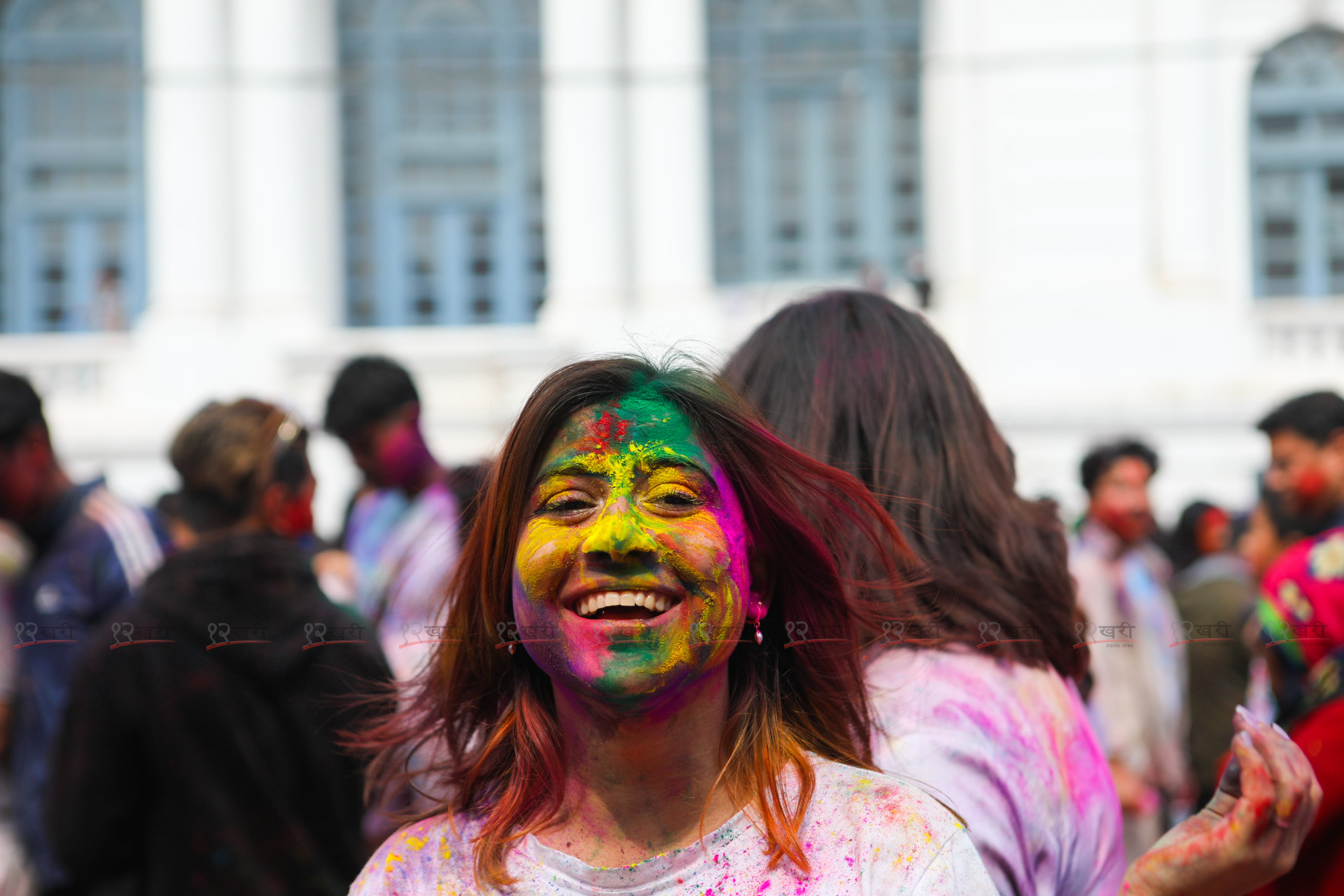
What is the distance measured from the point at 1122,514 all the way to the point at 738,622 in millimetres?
4487

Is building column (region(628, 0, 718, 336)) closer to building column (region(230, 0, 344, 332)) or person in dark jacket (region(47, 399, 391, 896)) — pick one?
building column (region(230, 0, 344, 332))

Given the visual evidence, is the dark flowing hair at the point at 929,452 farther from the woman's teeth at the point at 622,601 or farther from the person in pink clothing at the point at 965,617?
the woman's teeth at the point at 622,601

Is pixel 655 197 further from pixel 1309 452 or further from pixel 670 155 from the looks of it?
pixel 1309 452

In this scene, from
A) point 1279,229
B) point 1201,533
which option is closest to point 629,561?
point 1201,533

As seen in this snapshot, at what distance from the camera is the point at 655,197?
50.4 ft

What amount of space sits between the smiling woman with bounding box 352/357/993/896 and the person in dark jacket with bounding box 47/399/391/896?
43.9 inches

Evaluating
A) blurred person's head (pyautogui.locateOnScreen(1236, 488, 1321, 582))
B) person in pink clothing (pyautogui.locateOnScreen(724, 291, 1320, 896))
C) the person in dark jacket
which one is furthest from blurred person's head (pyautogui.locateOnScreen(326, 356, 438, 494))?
blurred person's head (pyautogui.locateOnScreen(1236, 488, 1321, 582))

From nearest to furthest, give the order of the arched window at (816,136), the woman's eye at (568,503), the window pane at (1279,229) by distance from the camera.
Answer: the woman's eye at (568,503), the window pane at (1279,229), the arched window at (816,136)

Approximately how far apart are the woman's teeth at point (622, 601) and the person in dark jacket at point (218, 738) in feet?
4.19

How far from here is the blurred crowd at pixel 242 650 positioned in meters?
2.25

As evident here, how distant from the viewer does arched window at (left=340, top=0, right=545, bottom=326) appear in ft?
56.3

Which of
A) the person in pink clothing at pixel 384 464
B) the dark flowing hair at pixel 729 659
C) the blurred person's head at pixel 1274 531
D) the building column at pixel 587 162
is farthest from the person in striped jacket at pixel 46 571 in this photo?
the building column at pixel 587 162

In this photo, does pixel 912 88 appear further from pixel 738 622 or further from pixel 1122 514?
pixel 738 622

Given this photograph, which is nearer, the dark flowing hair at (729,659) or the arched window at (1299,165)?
the dark flowing hair at (729,659)
